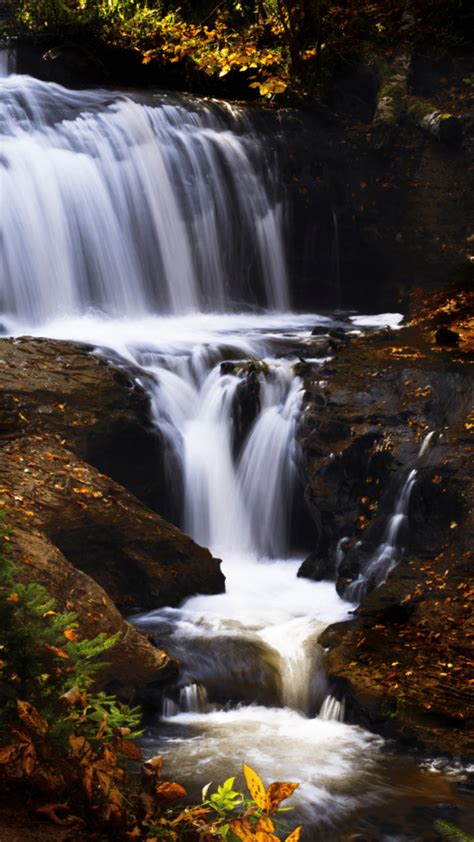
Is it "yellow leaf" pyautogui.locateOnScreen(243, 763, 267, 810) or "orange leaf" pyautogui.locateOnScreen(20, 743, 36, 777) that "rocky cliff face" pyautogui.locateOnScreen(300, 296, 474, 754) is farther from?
"orange leaf" pyautogui.locateOnScreen(20, 743, 36, 777)

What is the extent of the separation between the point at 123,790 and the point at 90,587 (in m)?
2.79

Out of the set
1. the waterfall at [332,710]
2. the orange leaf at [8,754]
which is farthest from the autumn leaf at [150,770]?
the waterfall at [332,710]

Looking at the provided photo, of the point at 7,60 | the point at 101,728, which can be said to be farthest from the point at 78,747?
the point at 7,60

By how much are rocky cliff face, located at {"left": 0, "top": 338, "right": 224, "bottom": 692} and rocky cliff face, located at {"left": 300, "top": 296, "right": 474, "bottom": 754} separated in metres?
1.26

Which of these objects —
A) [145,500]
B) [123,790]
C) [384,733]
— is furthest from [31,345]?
[123,790]

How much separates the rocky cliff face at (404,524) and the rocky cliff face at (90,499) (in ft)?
4.13

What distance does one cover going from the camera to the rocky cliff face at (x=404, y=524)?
20.9ft

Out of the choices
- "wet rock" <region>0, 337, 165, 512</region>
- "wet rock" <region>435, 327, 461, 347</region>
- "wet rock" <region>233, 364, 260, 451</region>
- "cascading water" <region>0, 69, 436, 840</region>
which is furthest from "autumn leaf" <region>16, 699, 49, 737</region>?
"wet rock" <region>435, 327, 461, 347</region>

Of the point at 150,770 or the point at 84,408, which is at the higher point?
the point at 84,408

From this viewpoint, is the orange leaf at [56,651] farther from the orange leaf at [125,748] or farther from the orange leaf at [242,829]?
the orange leaf at [242,829]

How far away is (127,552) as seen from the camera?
312 inches

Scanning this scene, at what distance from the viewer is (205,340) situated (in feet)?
36.6

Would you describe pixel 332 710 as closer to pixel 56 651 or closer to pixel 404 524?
pixel 404 524

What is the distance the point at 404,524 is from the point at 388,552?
266 mm
